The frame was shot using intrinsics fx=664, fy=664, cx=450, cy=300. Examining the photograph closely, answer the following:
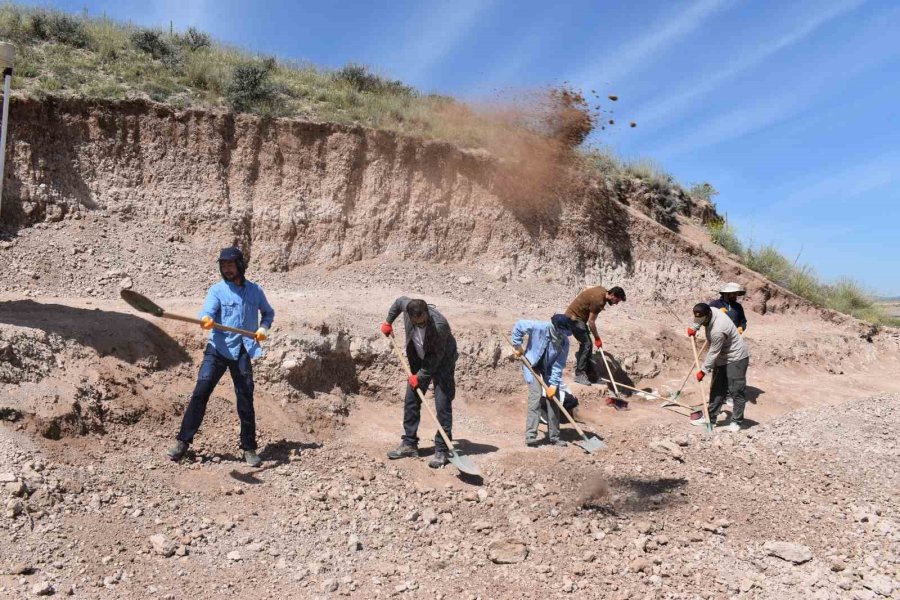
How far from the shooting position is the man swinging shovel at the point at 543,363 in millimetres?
6473

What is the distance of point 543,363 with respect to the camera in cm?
665

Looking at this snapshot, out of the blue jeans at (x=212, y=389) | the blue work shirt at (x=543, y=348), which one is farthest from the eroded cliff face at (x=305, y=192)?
the blue jeans at (x=212, y=389)

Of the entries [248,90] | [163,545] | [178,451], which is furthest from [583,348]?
[248,90]

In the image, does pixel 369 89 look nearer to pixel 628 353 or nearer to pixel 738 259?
pixel 628 353

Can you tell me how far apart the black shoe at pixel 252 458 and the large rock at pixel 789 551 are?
3638 mm

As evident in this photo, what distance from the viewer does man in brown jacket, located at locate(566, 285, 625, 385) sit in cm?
829

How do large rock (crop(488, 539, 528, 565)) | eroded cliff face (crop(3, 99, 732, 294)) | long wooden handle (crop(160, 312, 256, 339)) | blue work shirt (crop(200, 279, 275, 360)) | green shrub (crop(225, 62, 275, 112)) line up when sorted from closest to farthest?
large rock (crop(488, 539, 528, 565)), long wooden handle (crop(160, 312, 256, 339)), blue work shirt (crop(200, 279, 275, 360)), eroded cliff face (crop(3, 99, 732, 294)), green shrub (crop(225, 62, 275, 112))

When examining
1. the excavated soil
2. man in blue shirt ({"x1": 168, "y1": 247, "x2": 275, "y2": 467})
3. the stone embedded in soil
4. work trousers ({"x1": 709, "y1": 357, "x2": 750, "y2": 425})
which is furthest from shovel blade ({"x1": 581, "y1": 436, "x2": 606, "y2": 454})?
the stone embedded in soil

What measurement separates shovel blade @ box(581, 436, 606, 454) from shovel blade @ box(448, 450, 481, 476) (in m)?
1.29

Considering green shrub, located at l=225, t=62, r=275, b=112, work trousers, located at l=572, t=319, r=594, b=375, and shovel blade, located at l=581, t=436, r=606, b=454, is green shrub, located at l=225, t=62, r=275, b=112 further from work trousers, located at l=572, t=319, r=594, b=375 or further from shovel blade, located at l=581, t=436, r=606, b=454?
shovel blade, located at l=581, t=436, r=606, b=454

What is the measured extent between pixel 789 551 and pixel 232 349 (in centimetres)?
408

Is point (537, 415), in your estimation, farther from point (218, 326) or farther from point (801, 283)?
point (801, 283)

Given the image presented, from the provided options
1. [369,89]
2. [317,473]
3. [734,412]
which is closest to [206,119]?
[369,89]

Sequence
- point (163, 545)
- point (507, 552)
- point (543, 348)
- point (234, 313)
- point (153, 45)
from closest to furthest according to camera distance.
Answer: point (163, 545) < point (507, 552) < point (234, 313) < point (543, 348) < point (153, 45)
